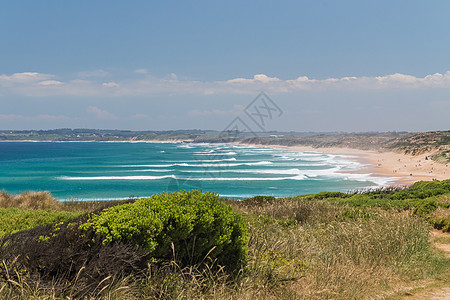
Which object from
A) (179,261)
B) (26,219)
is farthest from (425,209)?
(26,219)

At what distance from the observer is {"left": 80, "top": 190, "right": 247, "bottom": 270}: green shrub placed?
4.21 m

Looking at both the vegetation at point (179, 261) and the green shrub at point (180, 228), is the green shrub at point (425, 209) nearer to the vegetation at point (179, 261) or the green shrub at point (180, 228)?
the vegetation at point (179, 261)

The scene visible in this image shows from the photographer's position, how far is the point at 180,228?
14.8 ft

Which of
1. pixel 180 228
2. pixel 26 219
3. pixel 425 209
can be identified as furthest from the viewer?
pixel 425 209

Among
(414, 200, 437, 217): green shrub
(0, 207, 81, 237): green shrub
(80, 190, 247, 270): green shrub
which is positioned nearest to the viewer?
(80, 190, 247, 270): green shrub

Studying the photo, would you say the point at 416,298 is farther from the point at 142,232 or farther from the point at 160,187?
the point at 160,187

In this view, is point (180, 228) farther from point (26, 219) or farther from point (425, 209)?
point (425, 209)

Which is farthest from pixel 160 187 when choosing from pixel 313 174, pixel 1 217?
pixel 1 217

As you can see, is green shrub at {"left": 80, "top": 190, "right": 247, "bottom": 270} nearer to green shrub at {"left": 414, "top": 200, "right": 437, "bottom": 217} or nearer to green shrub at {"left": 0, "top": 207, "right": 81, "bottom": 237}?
green shrub at {"left": 0, "top": 207, "right": 81, "bottom": 237}

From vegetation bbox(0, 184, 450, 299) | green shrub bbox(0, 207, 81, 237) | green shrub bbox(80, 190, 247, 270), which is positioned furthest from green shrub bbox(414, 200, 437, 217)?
green shrub bbox(0, 207, 81, 237)

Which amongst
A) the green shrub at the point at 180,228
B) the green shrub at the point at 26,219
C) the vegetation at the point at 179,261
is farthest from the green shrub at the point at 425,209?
the green shrub at the point at 26,219

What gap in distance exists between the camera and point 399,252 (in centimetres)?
715

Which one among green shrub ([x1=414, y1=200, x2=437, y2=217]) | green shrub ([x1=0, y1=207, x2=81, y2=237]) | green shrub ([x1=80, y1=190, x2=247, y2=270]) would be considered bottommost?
green shrub ([x1=414, y1=200, x2=437, y2=217])

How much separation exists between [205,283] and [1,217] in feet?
21.3
